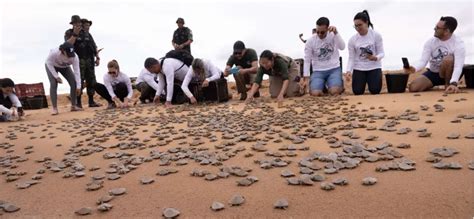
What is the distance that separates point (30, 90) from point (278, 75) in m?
7.51

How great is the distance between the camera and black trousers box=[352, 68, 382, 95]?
241 inches

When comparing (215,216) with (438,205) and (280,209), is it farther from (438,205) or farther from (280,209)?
(438,205)

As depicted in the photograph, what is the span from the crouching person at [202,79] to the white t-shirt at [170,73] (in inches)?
9.3

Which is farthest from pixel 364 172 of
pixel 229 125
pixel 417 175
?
pixel 229 125

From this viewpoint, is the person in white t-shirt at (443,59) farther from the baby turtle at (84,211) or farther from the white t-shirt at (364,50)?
the baby turtle at (84,211)

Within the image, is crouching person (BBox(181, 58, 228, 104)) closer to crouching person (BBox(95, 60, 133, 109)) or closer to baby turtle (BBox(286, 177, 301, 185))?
crouching person (BBox(95, 60, 133, 109))

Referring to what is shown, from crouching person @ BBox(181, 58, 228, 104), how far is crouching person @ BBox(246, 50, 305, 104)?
2.17ft

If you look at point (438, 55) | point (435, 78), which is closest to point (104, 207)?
point (438, 55)

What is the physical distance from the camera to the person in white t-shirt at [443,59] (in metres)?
5.32

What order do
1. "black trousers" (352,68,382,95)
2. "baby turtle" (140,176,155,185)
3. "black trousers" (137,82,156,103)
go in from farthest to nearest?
"black trousers" (137,82,156,103)
"black trousers" (352,68,382,95)
"baby turtle" (140,176,155,185)

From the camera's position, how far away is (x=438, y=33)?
5480 mm

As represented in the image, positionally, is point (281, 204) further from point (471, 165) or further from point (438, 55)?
point (438, 55)

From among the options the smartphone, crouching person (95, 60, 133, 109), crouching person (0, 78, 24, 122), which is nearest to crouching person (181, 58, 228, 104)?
crouching person (95, 60, 133, 109)

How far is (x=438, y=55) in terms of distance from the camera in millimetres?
5637
